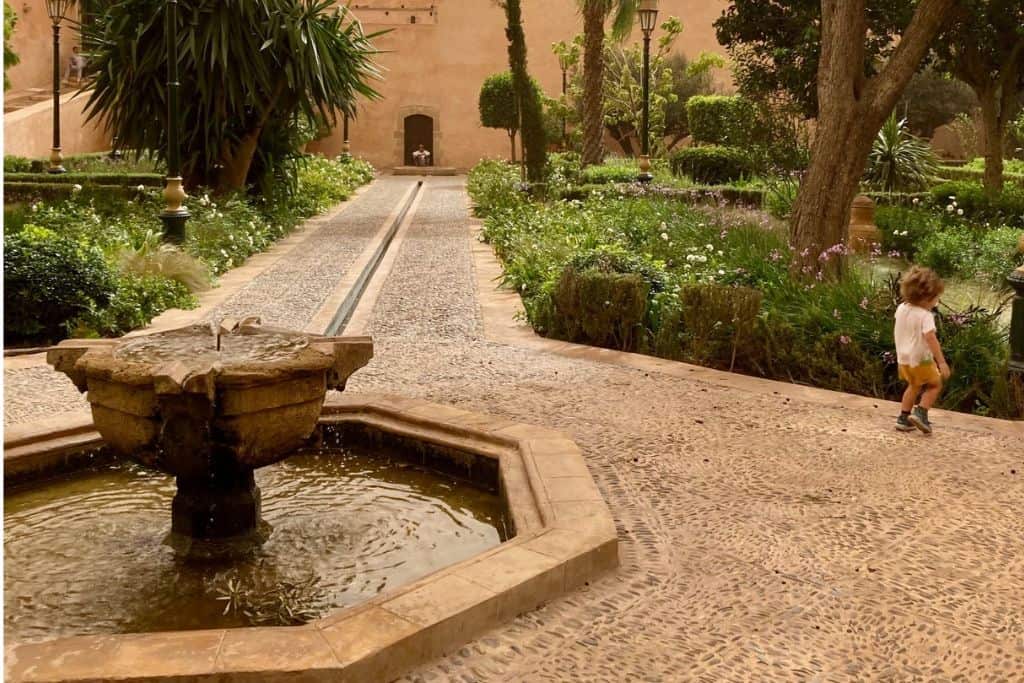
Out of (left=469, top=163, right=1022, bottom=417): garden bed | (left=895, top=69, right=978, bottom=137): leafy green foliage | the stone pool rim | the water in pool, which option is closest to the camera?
the stone pool rim

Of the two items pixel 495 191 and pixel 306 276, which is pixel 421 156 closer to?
pixel 495 191

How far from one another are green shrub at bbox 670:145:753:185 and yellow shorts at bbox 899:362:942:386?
1417cm

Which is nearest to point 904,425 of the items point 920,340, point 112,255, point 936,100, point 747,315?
point 920,340

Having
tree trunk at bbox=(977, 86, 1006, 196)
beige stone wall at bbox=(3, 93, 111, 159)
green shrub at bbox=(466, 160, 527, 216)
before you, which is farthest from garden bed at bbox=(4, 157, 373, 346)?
tree trunk at bbox=(977, 86, 1006, 196)

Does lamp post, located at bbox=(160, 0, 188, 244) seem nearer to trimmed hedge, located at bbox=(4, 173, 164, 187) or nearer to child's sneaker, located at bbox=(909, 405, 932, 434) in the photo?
trimmed hedge, located at bbox=(4, 173, 164, 187)

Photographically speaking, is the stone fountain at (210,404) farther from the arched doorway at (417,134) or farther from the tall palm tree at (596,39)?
the arched doorway at (417,134)

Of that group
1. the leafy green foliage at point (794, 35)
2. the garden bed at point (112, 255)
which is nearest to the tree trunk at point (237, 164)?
the garden bed at point (112, 255)

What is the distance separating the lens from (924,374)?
15.0 feet

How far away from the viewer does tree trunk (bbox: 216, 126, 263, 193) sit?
1332cm

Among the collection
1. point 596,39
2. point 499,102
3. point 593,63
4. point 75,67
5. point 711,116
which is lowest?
point 711,116

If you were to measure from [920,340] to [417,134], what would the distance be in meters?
28.3

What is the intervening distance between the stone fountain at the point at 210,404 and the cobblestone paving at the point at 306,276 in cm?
381

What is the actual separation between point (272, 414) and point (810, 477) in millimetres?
2143

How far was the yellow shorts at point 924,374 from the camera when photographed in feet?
14.9
